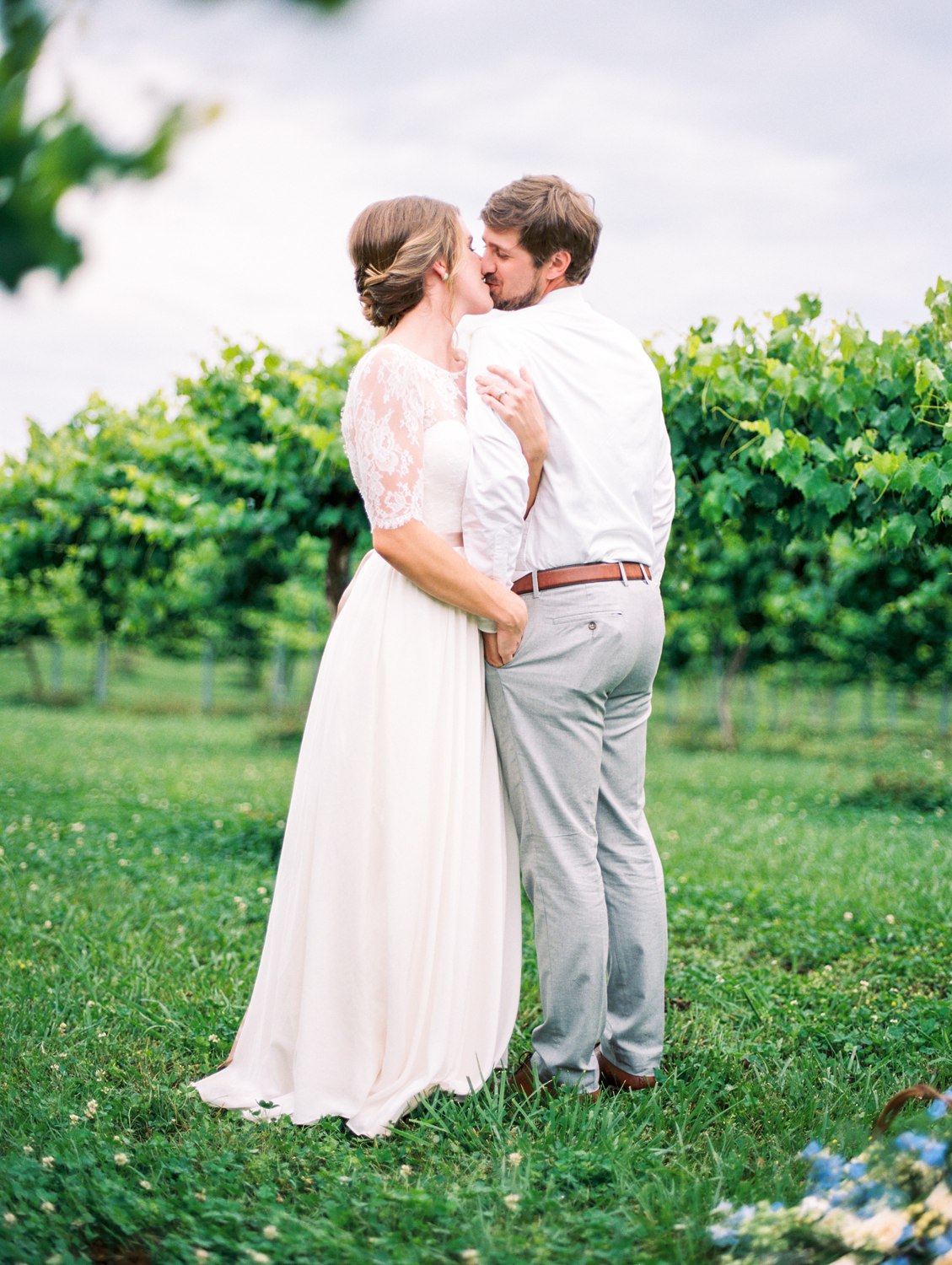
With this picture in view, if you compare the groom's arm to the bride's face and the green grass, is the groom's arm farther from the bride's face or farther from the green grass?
the green grass

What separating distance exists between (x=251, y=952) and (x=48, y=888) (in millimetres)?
1561

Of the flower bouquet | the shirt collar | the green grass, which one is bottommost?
the green grass

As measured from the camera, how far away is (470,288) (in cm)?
282

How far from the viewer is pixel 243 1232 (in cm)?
202

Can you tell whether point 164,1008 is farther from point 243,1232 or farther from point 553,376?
point 553,376

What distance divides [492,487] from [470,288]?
0.64 m

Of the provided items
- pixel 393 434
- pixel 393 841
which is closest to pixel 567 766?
pixel 393 841

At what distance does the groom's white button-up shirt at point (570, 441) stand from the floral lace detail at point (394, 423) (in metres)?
0.12

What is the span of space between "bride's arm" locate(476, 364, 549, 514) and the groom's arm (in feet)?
0.06

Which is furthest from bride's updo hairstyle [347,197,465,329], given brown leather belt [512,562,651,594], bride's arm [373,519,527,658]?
brown leather belt [512,562,651,594]

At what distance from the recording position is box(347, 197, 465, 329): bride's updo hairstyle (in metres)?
2.72

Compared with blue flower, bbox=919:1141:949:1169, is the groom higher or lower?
higher

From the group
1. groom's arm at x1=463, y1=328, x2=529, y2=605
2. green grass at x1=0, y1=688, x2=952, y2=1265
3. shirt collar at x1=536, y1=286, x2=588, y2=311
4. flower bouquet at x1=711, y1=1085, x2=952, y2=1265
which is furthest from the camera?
shirt collar at x1=536, y1=286, x2=588, y2=311

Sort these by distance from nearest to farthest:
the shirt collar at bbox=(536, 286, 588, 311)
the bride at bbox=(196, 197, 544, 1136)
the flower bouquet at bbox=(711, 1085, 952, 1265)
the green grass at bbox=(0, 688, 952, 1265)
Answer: the flower bouquet at bbox=(711, 1085, 952, 1265)
the green grass at bbox=(0, 688, 952, 1265)
the bride at bbox=(196, 197, 544, 1136)
the shirt collar at bbox=(536, 286, 588, 311)
